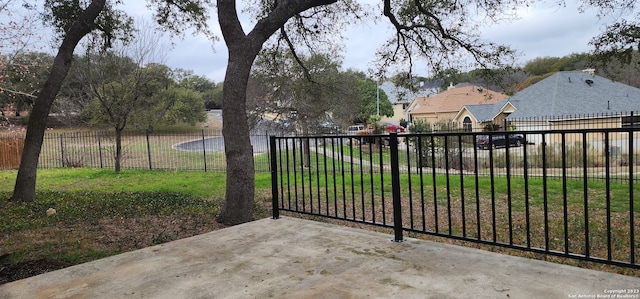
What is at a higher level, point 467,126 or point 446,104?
point 446,104

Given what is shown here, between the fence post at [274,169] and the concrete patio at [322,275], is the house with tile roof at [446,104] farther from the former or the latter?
the concrete patio at [322,275]

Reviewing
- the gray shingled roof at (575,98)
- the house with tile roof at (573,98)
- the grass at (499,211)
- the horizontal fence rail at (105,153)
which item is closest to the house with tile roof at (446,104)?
the house with tile roof at (573,98)

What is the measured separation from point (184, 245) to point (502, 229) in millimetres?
4066

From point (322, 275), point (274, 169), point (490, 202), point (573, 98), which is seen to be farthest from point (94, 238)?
point (573, 98)

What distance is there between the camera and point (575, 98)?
22.0 meters

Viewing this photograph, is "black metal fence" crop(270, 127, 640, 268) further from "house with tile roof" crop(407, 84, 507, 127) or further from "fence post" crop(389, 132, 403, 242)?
"house with tile roof" crop(407, 84, 507, 127)

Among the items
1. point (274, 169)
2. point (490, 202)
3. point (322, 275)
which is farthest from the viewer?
point (490, 202)

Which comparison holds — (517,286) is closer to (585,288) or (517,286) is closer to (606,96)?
(585,288)

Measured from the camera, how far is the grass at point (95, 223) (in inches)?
152

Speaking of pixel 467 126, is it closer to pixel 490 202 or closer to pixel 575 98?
pixel 575 98

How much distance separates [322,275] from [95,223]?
397 cm

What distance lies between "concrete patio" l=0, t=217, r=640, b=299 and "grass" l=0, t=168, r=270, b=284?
3.32ft

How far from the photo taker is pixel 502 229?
5.38 m

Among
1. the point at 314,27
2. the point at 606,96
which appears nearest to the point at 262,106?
the point at 314,27
